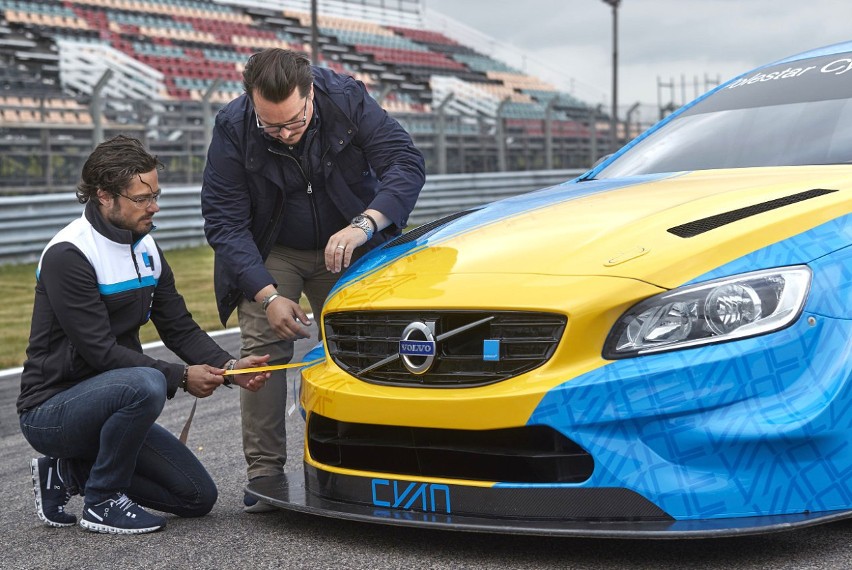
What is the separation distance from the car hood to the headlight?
0.20 ft

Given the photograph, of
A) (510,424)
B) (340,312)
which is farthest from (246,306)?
(510,424)

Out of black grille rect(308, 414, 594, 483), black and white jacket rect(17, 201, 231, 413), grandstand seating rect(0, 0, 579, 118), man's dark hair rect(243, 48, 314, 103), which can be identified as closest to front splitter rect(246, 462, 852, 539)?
black grille rect(308, 414, 594, 483)

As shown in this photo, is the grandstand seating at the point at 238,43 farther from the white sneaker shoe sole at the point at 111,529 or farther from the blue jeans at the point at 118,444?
the white sneaker shoe sole at the point at 111,529

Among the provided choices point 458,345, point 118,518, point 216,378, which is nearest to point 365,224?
point 216,378

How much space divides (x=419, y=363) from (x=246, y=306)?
1.19 meters

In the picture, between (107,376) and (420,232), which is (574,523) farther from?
(107,376)

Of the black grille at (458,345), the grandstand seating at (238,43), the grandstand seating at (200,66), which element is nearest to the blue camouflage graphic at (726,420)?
the black grille at (458,345)

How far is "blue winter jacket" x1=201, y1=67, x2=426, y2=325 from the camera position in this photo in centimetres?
415

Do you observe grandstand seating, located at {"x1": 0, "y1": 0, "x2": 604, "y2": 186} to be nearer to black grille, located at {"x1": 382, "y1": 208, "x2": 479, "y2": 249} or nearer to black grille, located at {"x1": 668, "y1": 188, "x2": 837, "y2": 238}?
black grille, located at {"x1": 382, "y1": 208, "x2": 479, "y2": 249}

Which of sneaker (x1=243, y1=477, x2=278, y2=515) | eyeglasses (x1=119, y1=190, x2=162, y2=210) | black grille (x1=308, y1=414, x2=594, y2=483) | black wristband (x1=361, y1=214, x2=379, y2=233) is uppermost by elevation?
eyeglasses (x1=119, y1=190, x2=162, y2=210)

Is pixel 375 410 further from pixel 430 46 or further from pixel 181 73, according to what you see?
pixel 430 46

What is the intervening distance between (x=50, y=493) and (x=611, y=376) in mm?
2070

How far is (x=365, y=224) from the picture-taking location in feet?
13.4

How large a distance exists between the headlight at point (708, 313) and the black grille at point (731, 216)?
22 cm
